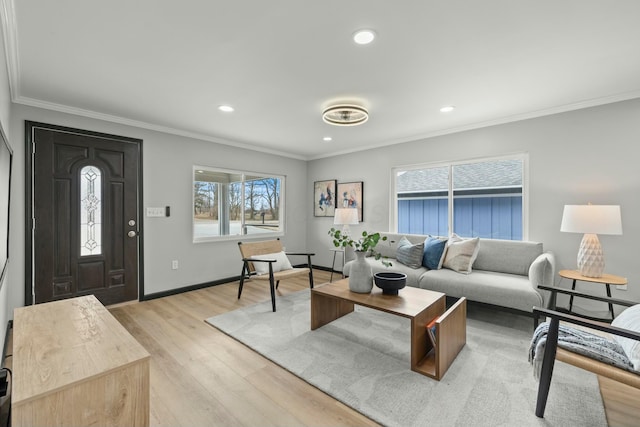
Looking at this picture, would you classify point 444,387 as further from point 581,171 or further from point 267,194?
point 267,194

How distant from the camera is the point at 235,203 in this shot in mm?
5000

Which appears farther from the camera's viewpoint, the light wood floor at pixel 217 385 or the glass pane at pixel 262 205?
the glass pane at pixel 262 205

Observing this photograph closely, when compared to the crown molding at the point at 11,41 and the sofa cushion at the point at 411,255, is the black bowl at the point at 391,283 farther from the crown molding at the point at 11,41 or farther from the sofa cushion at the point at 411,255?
the crown molding at the point at 11,41

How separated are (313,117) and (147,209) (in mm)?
2495

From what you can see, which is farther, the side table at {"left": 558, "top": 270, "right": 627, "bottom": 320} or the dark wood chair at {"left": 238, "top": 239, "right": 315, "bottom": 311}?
the dark wood chair at {"left": 238, "top": 239, "right": 315, "bottom": 311}

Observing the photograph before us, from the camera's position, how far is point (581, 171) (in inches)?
124

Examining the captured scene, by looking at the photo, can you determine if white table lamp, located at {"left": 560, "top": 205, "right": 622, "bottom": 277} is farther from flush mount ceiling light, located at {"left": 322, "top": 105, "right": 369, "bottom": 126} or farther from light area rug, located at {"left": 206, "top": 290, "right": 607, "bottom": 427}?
flush mount ceiling light, located at {"left": 322, "top": 105, "right": 369, "bottom": 126}

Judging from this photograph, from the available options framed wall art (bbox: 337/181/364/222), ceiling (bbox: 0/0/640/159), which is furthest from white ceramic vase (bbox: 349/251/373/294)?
framed wall art (bbox: 337/181/364/222)

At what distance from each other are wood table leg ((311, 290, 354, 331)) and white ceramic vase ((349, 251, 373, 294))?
23 centimetres

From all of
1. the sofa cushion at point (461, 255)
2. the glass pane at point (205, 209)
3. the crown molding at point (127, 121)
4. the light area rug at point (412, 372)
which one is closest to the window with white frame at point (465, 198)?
the sofa cushion at point (461, 255)

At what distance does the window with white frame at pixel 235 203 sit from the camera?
14.8ft

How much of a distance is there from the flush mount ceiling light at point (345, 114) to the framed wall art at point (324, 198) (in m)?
2.23

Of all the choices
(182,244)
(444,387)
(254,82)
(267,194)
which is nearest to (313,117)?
(254,82)

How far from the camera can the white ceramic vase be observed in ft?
8.76
